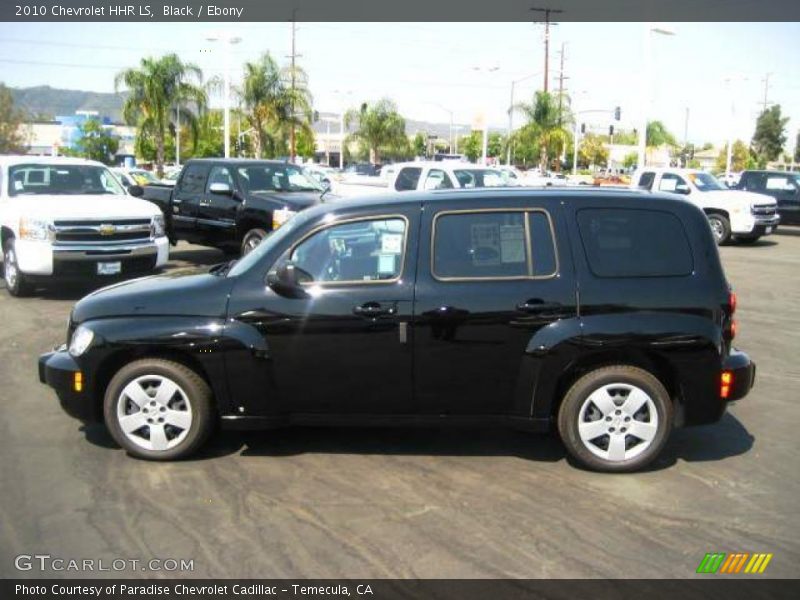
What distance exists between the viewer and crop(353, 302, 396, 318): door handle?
4934mm

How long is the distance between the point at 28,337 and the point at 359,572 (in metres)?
6.29

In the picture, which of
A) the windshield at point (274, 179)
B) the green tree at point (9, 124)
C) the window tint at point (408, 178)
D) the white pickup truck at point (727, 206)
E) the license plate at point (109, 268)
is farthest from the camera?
the green tree at point (9, 124)

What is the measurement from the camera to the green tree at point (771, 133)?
88562 millimetres

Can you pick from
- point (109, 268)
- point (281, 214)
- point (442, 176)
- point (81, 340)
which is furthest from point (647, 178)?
point (81, 340)

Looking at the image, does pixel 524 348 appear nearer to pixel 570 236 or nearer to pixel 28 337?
pixel 570 236

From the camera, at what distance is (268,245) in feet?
17.4

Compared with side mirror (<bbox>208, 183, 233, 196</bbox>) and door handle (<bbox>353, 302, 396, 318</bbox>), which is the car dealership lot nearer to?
door handle (<bbox>353, 302, 396, 318</bbox>)

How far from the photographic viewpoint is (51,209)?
10.7m

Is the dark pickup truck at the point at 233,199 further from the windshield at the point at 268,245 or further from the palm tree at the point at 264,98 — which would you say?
the palm tree at the point at 264,98

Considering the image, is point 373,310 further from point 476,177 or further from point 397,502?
point 476,177

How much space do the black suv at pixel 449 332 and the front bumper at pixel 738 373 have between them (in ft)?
0.06

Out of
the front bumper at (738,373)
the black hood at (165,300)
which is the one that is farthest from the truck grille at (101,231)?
the front bumper at (738,373)

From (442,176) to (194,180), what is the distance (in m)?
5.16

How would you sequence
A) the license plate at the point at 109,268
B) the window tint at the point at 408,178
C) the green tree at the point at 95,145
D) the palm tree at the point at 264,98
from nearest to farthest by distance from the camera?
the license plate at the point at 109,268 < the window tint at the point at 408,178 < the palm tree at the point at 264,98 < the green tree at the point at 95,145
